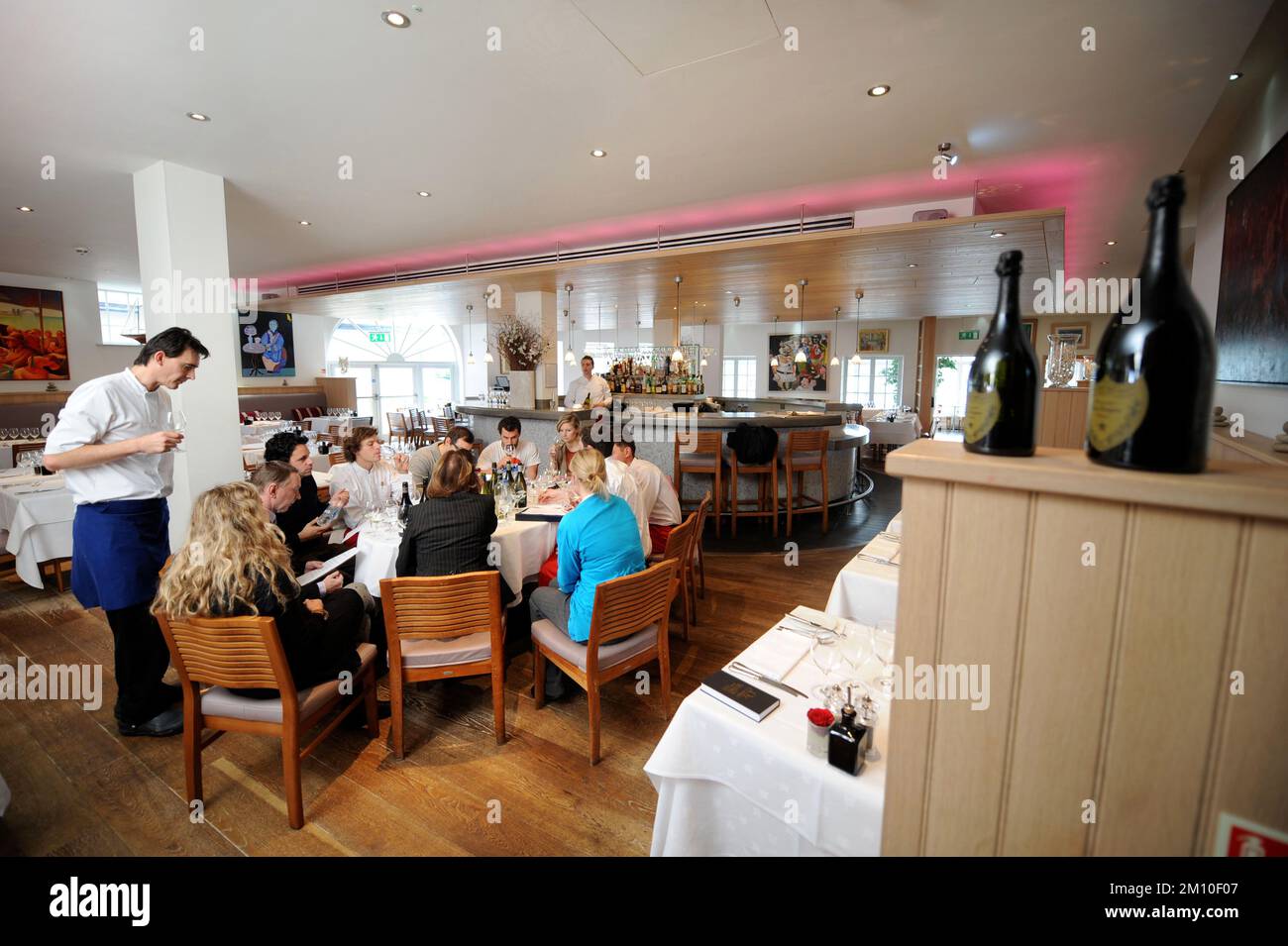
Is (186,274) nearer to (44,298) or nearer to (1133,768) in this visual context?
(1133,768)

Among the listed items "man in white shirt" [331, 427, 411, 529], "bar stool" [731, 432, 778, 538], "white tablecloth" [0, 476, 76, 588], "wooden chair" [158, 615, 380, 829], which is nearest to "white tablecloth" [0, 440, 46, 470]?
"white tablecloth" [0, 476, 76, 588]

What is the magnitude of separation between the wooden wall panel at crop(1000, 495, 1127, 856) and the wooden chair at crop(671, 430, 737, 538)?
5.16 metres

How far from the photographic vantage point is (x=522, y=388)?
24.7 feet

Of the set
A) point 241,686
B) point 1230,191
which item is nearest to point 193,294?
point 241,686

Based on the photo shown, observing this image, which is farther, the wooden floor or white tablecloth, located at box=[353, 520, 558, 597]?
white tablecloth, located at box=[353, 520, 558, 597]

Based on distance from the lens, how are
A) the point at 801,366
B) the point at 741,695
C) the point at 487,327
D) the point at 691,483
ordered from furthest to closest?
1. the point at 801,366
2. the point at 487,327
3. the point at 691,483
4. the point at 741,695

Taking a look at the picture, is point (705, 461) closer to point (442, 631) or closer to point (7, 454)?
point (442, 631)

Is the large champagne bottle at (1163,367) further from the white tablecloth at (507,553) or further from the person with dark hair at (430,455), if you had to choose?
the person with dark hair at (430,455)

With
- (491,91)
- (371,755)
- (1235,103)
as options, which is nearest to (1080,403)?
(1235,103)

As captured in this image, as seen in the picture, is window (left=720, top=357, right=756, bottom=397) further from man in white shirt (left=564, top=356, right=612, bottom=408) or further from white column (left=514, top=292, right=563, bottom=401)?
white column (left=514, top=292, right=563, bottom=401)

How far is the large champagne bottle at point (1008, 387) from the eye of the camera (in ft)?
2.65

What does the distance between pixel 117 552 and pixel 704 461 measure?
486cm

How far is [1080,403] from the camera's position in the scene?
13.3 ft

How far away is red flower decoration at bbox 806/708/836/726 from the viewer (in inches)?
49.2
